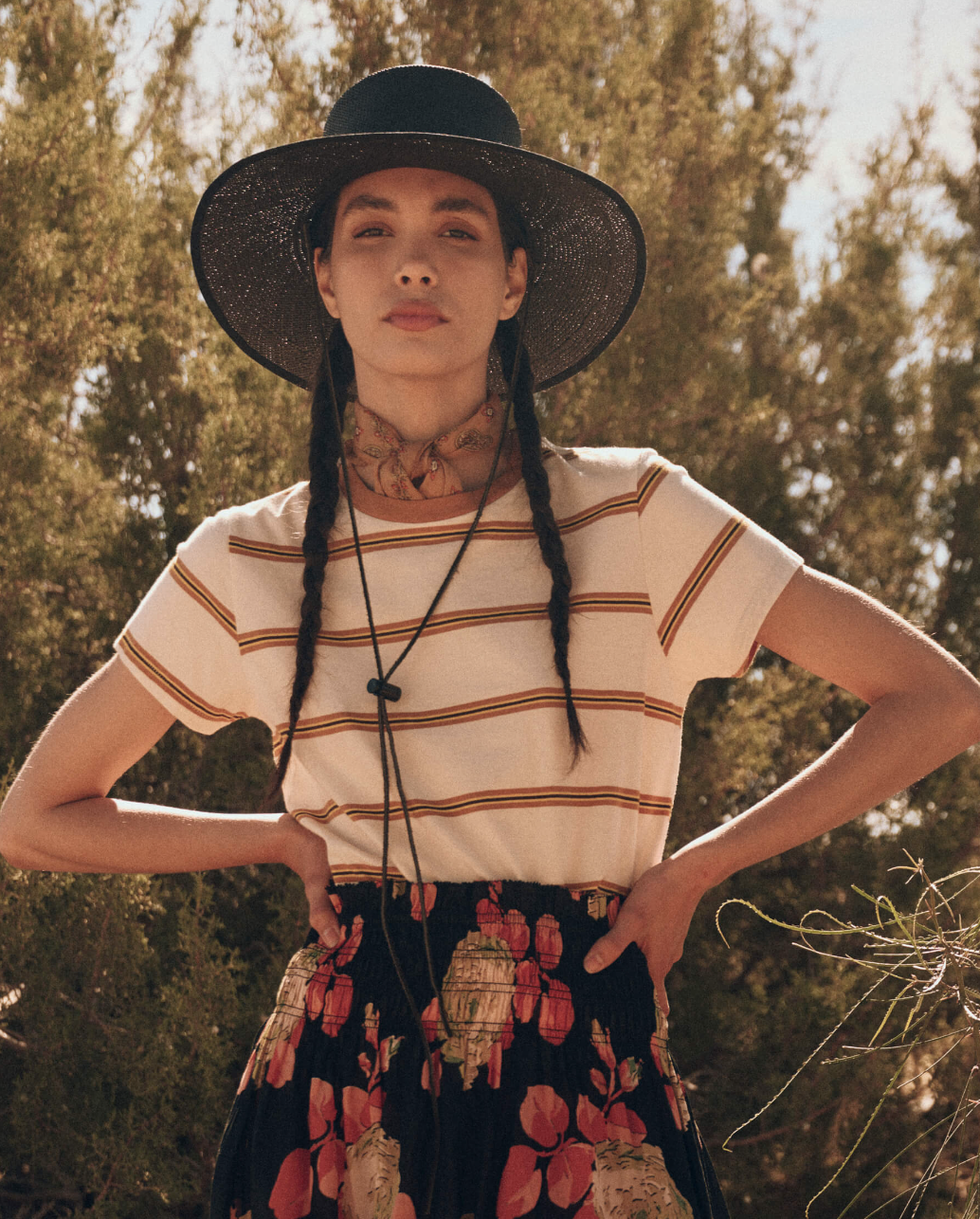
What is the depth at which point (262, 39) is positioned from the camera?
4289mm

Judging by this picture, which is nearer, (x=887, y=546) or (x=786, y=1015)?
(x=786, y=1015)

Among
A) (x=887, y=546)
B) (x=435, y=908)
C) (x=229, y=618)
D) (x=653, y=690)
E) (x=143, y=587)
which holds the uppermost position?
(x=887, y=546)

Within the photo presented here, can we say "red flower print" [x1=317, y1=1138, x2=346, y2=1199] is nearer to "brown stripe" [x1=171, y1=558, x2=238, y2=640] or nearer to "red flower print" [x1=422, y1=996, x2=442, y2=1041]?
"red flower print" [x1=422, y1=996, x2=442, y2=1041]

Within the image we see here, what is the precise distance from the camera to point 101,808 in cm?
179

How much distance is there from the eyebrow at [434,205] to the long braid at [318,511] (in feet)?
0.90

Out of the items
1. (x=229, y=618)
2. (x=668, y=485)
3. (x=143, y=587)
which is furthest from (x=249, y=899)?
(x=668, y=485)

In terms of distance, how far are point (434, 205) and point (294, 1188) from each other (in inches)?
50.0

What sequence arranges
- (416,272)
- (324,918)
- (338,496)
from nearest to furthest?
(324,918) < (416,272) < (338,496)

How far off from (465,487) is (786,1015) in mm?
3092

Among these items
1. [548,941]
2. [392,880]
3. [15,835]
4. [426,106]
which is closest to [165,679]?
[15,835]

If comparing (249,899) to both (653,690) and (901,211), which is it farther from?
(901,211)

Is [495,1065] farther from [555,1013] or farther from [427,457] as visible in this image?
[427,457]

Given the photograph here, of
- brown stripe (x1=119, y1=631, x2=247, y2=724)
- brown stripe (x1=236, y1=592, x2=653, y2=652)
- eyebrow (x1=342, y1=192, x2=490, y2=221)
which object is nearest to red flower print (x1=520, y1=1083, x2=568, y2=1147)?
brown stripe (x1=236, y1=592, x2=653, y2=652)

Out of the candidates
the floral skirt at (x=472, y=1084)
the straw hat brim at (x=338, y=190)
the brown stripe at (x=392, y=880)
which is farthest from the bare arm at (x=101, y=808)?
the straw hat brim at (x=338, y=190)
